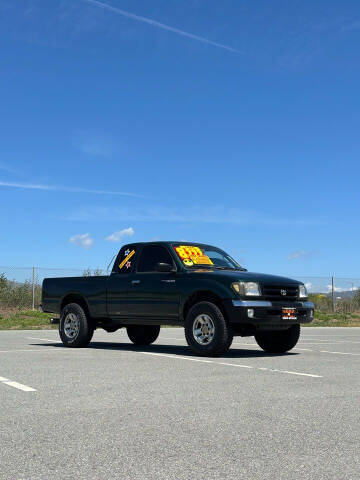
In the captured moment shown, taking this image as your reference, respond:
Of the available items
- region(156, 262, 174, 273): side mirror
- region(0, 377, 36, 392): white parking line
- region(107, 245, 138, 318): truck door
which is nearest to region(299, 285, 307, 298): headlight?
region(156, 262, 174, 273): side mirror

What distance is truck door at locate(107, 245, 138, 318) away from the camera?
1318 cm

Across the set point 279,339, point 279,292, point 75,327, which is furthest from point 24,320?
point 279,292

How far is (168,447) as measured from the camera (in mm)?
4871

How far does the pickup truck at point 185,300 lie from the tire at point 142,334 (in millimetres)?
23

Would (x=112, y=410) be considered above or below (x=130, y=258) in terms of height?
below

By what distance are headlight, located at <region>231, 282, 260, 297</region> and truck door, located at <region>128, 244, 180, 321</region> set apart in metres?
1.30

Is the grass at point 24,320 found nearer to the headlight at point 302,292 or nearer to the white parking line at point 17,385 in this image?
the headlight at point 302,292

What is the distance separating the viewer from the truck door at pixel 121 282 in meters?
13.2

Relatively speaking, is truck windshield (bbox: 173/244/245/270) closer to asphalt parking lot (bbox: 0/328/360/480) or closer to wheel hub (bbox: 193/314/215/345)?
wheel hub (bbox: 193/314/215/345)

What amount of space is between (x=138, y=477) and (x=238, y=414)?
2223mm

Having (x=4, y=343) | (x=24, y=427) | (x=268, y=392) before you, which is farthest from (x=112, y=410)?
(x=4, y=343)

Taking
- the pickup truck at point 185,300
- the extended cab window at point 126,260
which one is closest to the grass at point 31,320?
the pickup truck at point 185,300

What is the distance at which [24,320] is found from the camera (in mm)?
25406

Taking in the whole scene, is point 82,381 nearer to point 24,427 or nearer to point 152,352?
point 24,427
